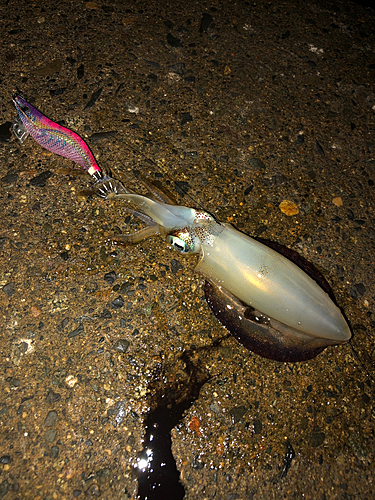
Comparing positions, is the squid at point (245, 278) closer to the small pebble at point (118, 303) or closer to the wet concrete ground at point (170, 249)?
the wet concrete ground at point (170, 249)

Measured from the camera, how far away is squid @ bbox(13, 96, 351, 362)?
7.38ft

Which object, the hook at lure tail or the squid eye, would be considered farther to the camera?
the hook at lure tail

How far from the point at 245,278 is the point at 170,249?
2.17ft

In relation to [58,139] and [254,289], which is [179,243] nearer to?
[254,289]

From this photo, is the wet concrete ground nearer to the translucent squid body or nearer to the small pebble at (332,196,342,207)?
the small pebble at (332,196,342,207)

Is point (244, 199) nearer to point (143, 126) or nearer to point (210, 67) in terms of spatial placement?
point (143, 126)

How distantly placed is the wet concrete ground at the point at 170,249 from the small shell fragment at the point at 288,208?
6 cm

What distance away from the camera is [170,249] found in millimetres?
2723

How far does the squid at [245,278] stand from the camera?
225 cm

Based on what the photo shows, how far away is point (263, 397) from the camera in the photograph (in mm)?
2408

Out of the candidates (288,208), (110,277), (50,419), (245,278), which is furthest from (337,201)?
(50,419)

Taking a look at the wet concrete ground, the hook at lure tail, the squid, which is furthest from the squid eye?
the hook at lure tail

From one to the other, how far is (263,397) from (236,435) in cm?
29

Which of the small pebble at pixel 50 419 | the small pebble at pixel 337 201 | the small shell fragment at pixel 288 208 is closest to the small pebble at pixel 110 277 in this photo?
the small pebble at pixel 50 419
